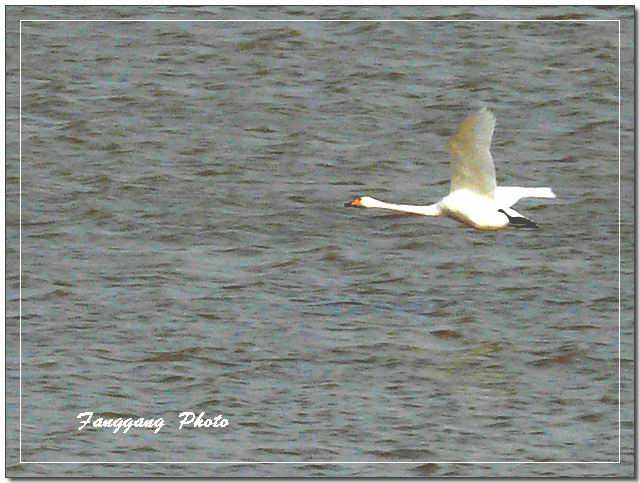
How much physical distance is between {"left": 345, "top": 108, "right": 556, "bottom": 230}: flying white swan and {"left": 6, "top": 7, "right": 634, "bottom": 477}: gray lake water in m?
0.56

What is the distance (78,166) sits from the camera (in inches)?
491

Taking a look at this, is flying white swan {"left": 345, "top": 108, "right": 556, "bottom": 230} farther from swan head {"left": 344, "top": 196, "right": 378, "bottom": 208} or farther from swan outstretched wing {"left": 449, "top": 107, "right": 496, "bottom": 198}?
swan head {"left": 344, "top": 196, "right": 378, "bottom": 208}

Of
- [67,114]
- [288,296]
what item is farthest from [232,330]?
[67,114]

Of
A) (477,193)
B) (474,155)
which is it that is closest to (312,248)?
(477,193)

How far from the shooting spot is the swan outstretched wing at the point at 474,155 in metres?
9.68

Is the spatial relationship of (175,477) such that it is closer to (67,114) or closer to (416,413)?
(416,413)

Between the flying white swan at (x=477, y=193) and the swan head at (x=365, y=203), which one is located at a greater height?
the flying white swan at (x=477, y=193)

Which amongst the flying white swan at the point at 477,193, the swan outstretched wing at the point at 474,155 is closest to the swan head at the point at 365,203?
the flying white swan at the point at 477,193

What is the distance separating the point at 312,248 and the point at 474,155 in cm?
231

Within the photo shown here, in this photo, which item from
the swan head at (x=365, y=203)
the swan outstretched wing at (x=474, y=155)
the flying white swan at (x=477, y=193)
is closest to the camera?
the swan outstretched wing at (x=474, y=155)

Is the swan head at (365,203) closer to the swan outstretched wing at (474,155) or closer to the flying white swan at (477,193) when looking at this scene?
the flying white swan at (477,193)

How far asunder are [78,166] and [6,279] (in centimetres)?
235

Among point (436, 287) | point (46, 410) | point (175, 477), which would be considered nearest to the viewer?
point (175, 477)

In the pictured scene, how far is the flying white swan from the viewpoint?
32.4ft
